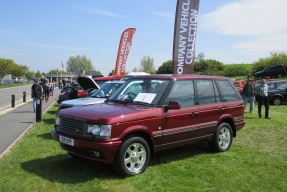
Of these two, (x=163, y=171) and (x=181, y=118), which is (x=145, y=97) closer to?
(x=181, y=118)

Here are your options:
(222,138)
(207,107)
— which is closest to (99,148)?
(207,107)

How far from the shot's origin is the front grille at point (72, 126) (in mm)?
5266

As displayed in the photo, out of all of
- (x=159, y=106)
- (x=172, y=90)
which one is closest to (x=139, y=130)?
(x=159, y=106)

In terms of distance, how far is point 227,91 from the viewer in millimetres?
7492

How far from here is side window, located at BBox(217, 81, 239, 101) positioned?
7336mm

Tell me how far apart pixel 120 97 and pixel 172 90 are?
1113 mm

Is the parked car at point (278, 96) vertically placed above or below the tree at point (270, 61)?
below

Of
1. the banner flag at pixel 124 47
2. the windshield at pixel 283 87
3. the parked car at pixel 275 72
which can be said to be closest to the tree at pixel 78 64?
the parked car at pixel 275 72

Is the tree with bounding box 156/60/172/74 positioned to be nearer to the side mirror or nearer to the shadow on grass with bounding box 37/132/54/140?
the shadow on grass with bounding box 37/132/54/140

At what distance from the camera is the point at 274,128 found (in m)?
10.7

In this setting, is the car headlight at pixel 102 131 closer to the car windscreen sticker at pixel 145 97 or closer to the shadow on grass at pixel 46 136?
the car windscreen sticker at pixel 145 97

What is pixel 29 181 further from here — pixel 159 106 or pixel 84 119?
pixel 159 106

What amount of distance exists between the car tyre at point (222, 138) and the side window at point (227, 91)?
66 cm

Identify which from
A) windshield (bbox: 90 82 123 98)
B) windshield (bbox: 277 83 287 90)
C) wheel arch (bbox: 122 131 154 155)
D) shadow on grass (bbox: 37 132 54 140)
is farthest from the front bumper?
windshield (bbox: 277 83 287 90)
